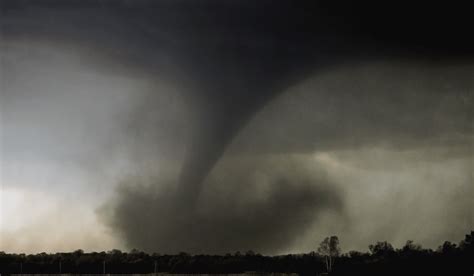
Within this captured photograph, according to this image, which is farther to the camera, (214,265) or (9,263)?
(214,265)

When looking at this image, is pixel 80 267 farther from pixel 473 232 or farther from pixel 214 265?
pixel 473 232

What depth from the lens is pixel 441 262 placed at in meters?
87.0

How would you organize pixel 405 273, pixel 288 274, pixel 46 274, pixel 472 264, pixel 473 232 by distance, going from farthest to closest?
pixel 46 274
pixel 288 274
pixel 473 232
pixel 405 273
pixel 472 264

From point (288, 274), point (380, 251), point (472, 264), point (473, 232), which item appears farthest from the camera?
point (380, 251)

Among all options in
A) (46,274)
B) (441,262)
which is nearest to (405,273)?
(441,262)

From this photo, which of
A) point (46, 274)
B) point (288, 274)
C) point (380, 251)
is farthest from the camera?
point (380, 251)

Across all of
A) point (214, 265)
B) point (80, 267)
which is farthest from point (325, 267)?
point (80, 267)

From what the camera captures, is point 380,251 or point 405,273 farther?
point 380,251

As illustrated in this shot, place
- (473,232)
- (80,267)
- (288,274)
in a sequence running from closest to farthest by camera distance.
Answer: (473,232) < (288,274) < (80,267)

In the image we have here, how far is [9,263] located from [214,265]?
39407 millimetres

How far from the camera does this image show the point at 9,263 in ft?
449

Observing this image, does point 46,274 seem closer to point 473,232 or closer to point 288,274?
point 288,274

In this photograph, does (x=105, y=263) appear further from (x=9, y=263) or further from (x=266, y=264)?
(x=266, y=264)

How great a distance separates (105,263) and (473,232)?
7091cm
